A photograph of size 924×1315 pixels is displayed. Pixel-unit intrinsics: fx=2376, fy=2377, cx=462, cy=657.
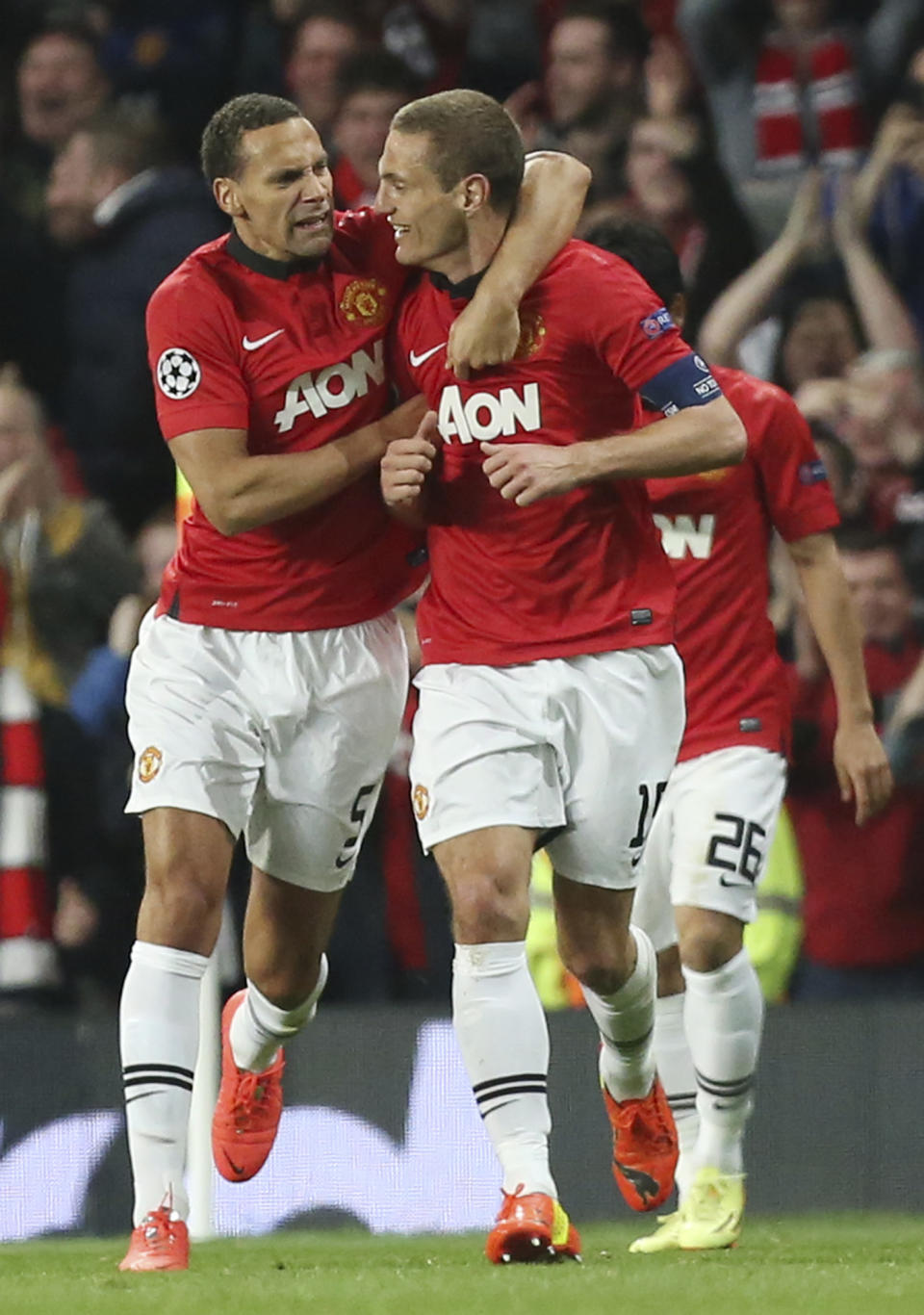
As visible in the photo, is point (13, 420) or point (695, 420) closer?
point (695, 420)

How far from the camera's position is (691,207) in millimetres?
8461

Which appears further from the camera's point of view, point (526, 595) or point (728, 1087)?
point (728, 1087)

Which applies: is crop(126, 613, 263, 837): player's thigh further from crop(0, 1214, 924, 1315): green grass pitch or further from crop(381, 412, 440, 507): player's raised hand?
crop(0, 1214, 924, 1315): green grass pitch

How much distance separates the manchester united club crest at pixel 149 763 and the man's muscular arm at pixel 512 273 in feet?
3.07

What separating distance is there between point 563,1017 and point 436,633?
2307mm

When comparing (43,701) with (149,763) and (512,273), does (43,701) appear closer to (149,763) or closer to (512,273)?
(149,763)

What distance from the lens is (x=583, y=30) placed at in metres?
8.83

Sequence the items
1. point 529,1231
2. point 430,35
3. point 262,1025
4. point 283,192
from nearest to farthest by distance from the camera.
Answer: point 529,1231 → point 283,192 → point 262,1025 → point 430,35

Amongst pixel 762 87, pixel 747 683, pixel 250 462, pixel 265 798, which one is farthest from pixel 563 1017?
pixel 762 87

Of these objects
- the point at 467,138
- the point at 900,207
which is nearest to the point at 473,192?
the point at 467,138

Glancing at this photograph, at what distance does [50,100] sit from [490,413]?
5303 millimetres

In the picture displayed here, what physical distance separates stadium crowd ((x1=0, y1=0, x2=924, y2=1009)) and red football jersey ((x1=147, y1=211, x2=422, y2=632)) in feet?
8.02

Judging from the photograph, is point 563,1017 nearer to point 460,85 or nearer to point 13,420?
point 13,420

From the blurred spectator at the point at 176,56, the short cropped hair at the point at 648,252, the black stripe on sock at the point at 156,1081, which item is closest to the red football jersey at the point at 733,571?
the short cropped hair at the point at 648,252
